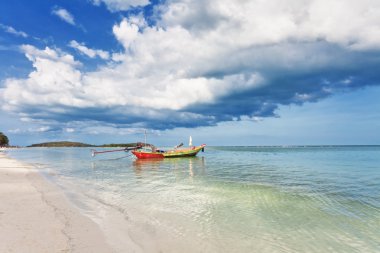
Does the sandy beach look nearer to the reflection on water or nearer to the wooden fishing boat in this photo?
the reflection on water

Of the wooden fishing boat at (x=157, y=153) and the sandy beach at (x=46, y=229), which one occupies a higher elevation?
the wooden fishing boat at (x=157, y=153)

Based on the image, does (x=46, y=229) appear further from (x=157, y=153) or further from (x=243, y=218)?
(x=157, y=153)

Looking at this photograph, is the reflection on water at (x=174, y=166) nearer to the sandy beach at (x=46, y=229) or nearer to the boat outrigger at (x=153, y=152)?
the boat outrigger at (x=153, y=152)

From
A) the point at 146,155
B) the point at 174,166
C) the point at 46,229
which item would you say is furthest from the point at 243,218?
the point at 146,155

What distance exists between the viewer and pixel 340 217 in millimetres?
11930

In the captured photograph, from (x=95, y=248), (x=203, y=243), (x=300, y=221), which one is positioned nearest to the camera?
(x=95, y=248)

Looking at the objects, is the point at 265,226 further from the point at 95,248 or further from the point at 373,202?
the point at 373,202

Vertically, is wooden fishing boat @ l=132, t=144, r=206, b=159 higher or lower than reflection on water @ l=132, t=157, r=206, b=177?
higher

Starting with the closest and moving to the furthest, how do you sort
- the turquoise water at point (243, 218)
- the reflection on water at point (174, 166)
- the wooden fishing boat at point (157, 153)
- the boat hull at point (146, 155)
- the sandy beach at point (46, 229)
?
1. the sandy beach at point (46, 229)
2. the turquoise water at point (243, 218)
3. the reflection on water at point (174, 166)
4. the boat hull at point (146, 155)
5. the wooden fishing boat at point (157, 153)

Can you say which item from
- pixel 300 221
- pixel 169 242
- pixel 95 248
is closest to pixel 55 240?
pixel 95 248

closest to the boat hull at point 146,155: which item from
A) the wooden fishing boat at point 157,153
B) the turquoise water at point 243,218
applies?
the wooden fishing boat at point 157,153

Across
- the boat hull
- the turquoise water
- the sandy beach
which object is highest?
the boat hull

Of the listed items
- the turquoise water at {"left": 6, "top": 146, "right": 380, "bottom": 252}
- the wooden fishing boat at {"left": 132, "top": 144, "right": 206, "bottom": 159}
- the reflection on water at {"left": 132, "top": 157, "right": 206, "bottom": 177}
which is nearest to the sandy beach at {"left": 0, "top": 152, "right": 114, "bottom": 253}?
the turquoise water at {"left": 6, "top": 146, "right": 380, "bottom": 252}

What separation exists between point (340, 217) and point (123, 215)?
900 cm
